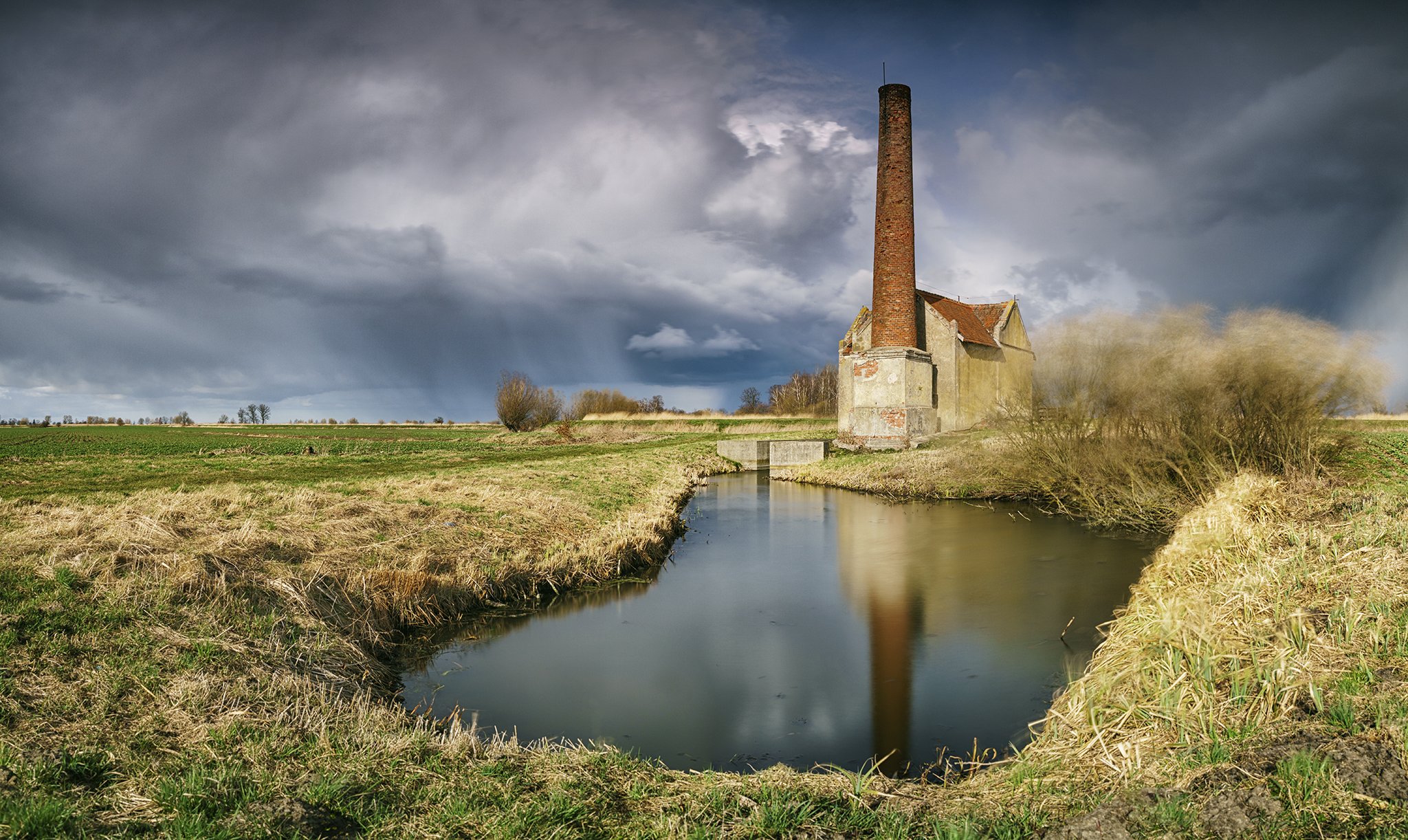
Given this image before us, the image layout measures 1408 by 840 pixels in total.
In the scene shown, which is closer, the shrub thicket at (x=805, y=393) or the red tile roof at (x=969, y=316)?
the red tile roof at (x=969, y=316)

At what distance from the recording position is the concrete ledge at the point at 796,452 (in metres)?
32.3

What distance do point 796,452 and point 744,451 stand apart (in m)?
4.43

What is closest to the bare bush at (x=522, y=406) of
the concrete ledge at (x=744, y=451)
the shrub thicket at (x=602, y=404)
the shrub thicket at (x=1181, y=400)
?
the shrub thicket at (x=602, y=404)

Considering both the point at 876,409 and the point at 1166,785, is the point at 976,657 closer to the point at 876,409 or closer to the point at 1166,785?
the point at 1166,785

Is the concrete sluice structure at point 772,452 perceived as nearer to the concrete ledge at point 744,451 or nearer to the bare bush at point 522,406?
A: the concrete ledge at point 744,451

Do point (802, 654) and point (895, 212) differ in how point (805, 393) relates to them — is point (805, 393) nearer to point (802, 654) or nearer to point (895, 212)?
point (895, 212)

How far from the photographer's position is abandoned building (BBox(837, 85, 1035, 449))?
27.4m

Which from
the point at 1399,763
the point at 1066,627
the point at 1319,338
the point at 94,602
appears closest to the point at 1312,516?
the point at 1066,627

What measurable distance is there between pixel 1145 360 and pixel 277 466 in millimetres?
23839

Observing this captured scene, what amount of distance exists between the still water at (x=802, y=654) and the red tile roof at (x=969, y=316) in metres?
19.4

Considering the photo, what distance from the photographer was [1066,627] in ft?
31.9

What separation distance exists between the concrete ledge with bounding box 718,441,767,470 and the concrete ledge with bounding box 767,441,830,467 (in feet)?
6.19

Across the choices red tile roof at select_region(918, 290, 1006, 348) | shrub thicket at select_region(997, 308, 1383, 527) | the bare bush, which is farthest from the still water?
the bare bush

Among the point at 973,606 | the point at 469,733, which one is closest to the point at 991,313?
the point at 973,606
